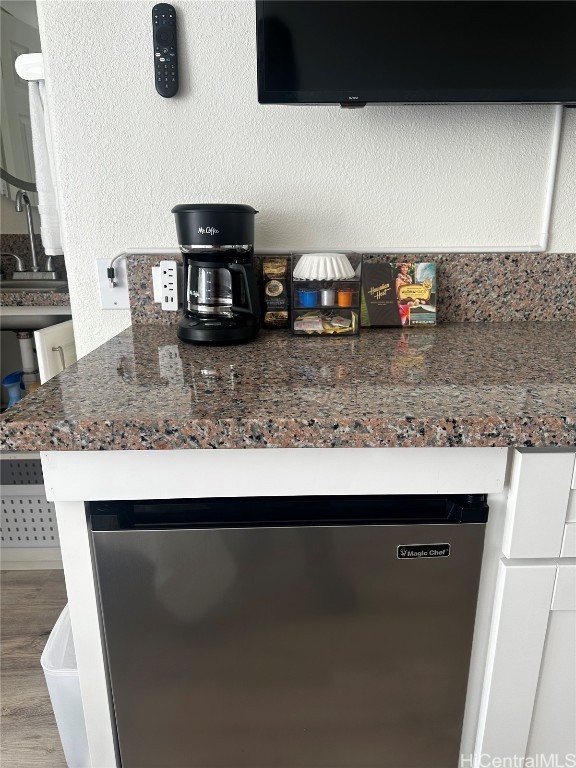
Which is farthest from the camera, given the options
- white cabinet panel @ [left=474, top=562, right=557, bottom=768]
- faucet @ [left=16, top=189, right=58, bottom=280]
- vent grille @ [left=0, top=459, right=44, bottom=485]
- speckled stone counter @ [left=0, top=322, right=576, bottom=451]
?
faucet @ [left=16, top=189, right=58, bottom=280]

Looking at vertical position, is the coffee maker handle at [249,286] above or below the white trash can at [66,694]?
above

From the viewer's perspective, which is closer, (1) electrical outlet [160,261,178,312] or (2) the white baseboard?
(1) electrical outlet [160,261,178,312]

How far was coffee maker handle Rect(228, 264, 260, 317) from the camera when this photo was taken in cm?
103

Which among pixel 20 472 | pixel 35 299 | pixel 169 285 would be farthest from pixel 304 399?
pixel 20 472

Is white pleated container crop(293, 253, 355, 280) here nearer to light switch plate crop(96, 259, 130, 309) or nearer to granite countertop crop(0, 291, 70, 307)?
light switch plate crop(96, 259, 130, 309)

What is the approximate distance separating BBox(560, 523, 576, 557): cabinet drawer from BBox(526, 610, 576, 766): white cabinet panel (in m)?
0.10

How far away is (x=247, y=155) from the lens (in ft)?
3.87

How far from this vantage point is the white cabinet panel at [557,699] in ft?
2.60

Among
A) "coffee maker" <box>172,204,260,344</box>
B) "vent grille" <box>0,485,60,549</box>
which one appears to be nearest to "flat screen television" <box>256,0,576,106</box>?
"coffee maker" <box>172,204,260,344</box>

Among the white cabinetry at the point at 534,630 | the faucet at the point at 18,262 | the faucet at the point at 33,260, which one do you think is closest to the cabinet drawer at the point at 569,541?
the white cabinetry at the point at 534,630

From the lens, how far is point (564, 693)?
0.82 meters

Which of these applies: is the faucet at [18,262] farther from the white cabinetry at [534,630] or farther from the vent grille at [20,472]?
the white cabinetry at [534,630]

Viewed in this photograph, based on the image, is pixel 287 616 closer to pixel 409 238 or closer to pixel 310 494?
pixel 310 494

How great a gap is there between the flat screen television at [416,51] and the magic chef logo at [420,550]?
2.80 feet
